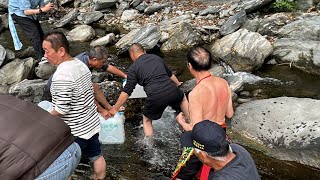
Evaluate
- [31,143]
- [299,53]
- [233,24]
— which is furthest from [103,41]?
[31,143]

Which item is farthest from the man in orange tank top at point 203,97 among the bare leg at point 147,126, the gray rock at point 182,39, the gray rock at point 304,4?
the gray rock at point 304,4

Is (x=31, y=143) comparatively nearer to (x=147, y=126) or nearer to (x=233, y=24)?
(x=147, y=126)

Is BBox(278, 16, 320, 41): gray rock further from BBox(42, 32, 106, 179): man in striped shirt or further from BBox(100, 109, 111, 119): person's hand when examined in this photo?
BBox(42, 32, 106, 179): man in striped shirt

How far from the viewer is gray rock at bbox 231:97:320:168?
18.7 feet

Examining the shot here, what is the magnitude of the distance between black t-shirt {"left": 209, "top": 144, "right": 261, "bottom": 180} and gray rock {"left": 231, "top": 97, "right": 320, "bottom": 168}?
3128mm

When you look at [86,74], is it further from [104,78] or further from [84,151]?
[104,78]

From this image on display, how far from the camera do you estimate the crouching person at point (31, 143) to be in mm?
2816

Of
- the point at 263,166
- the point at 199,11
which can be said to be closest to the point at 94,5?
the point at 199,11

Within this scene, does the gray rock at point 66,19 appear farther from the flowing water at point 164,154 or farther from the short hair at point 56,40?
the short hair at point 56,40

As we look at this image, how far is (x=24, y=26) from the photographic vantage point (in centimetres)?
813

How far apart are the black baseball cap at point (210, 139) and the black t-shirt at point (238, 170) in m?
0.10

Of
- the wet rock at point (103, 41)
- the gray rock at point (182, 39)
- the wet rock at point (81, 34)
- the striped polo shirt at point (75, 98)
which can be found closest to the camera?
the striped polo shirt at point (75, 98)

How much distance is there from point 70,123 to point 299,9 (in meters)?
10.5

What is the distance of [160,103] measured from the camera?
5598 mm
